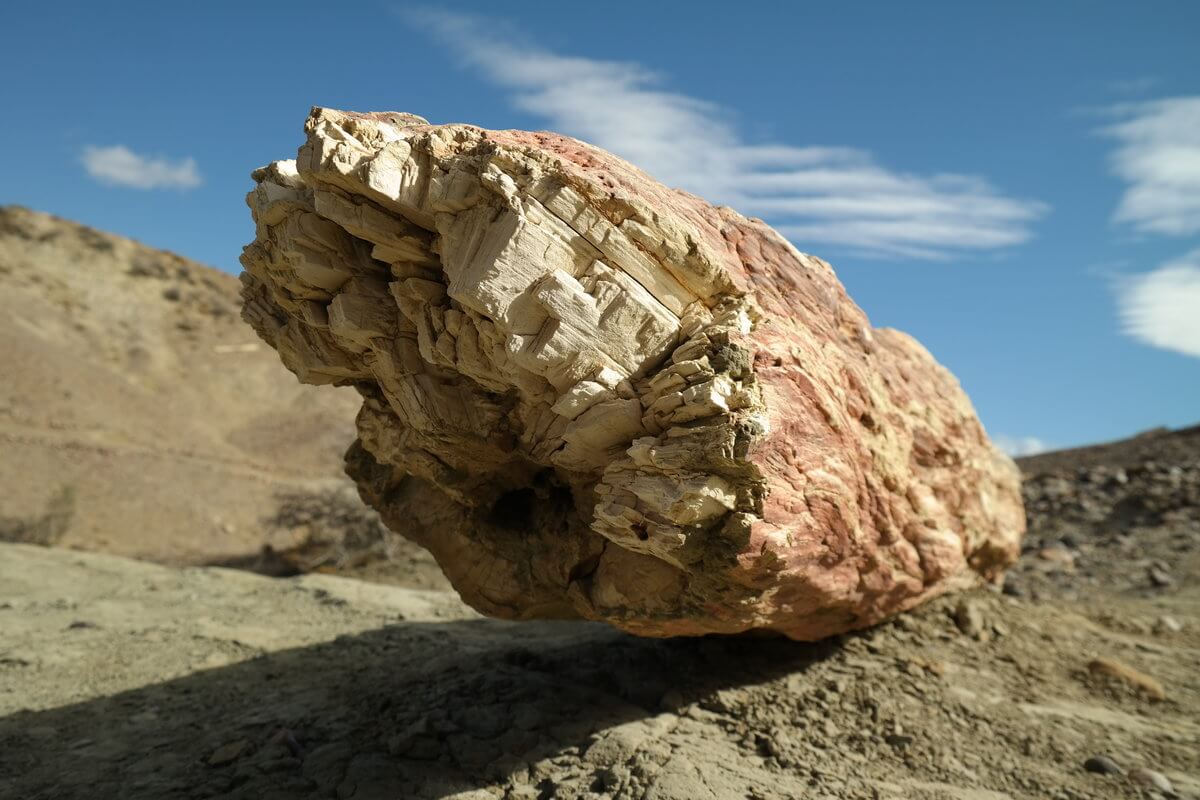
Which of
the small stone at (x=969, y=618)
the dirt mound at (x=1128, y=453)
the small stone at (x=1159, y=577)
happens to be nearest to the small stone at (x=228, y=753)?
the small stone at (x=969, y=618)

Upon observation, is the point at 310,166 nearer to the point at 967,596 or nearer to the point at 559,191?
→ the point at 559,191

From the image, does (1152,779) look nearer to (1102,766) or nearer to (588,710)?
(1102,766)

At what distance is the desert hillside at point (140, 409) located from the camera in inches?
769

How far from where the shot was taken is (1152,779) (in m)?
5.41

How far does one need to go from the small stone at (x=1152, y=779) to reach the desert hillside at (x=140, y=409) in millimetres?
14633

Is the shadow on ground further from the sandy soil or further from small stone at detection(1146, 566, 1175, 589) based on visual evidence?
small stone at detection(1146, 566, 1175, 589)

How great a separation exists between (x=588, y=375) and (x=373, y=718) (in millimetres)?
3309

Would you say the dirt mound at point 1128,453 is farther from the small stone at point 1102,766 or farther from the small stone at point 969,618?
the small stone at point 1102,766

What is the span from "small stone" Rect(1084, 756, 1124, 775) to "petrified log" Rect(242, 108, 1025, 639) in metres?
1.64

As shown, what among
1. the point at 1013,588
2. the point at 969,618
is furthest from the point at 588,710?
the point at 1013,588

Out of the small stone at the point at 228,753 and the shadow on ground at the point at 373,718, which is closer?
the shadow on ground at the point at 373,718

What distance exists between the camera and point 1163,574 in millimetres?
11070

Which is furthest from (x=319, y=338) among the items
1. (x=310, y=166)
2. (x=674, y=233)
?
(x=674, y=233)

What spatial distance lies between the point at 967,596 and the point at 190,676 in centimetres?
711
